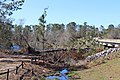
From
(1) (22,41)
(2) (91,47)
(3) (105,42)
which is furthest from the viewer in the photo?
Answer: (3) (105,42)

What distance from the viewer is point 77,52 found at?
46.1m

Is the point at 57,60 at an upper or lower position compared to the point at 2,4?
lower

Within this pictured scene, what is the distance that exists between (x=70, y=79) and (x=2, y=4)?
15.7m

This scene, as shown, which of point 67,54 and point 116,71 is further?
point 67,54

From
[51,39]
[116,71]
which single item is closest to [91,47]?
[116,71]

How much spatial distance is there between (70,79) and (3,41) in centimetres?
2004

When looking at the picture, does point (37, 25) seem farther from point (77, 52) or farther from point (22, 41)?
point (77, 52)

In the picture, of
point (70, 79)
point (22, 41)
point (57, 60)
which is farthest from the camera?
point (22, 41)

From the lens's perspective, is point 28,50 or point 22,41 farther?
point 22,41

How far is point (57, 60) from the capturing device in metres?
40.5

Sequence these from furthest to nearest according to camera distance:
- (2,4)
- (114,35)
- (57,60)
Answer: (114,35), (57,60), (2,4)

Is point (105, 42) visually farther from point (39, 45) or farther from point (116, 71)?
point (116, 71)

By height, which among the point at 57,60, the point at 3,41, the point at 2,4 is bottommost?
the point at 57,60


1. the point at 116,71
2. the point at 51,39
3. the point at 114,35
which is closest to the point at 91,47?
the point at 116,71
